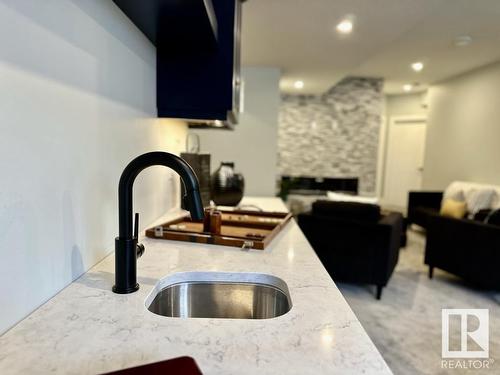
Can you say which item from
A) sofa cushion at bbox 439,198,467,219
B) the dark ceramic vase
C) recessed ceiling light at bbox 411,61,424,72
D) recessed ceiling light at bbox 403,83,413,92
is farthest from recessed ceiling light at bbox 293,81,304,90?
the dark ceramic vase

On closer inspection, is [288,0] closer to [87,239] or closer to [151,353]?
[87,239]

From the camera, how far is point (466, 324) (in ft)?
7.88

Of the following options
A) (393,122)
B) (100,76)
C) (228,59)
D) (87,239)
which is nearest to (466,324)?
(228,59)

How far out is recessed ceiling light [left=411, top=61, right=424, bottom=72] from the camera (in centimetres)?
466

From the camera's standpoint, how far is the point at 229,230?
4.78 feet

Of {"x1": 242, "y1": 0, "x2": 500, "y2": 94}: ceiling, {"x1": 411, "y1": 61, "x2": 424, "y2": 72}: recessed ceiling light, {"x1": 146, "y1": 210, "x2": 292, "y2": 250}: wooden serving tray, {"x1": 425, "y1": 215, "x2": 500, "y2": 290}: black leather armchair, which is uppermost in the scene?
{"x1": 411, "y1": 61, "x2": 424, "y2": 72}: recessed ceiling light

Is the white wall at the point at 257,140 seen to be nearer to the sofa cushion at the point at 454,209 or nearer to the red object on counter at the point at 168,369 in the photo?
the sofa cushion at the point at 454,209

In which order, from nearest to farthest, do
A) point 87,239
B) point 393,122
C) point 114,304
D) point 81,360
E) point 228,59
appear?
point 81,360, point 114,304, point 87,239, point 228,59, point 393,122

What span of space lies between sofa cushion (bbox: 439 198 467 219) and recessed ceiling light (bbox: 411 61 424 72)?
2040 millimetres

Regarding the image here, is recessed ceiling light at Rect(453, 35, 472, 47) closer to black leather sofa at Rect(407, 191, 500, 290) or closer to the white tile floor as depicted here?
black leather sofa at Rect(407, 191, 500, 290)

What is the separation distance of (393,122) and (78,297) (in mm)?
7698

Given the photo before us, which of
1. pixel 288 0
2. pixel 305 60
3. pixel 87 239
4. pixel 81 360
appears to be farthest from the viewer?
pixel 305 60

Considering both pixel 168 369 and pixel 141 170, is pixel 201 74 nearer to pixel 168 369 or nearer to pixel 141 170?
pixel 141 170

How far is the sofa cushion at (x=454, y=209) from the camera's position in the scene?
410cm
